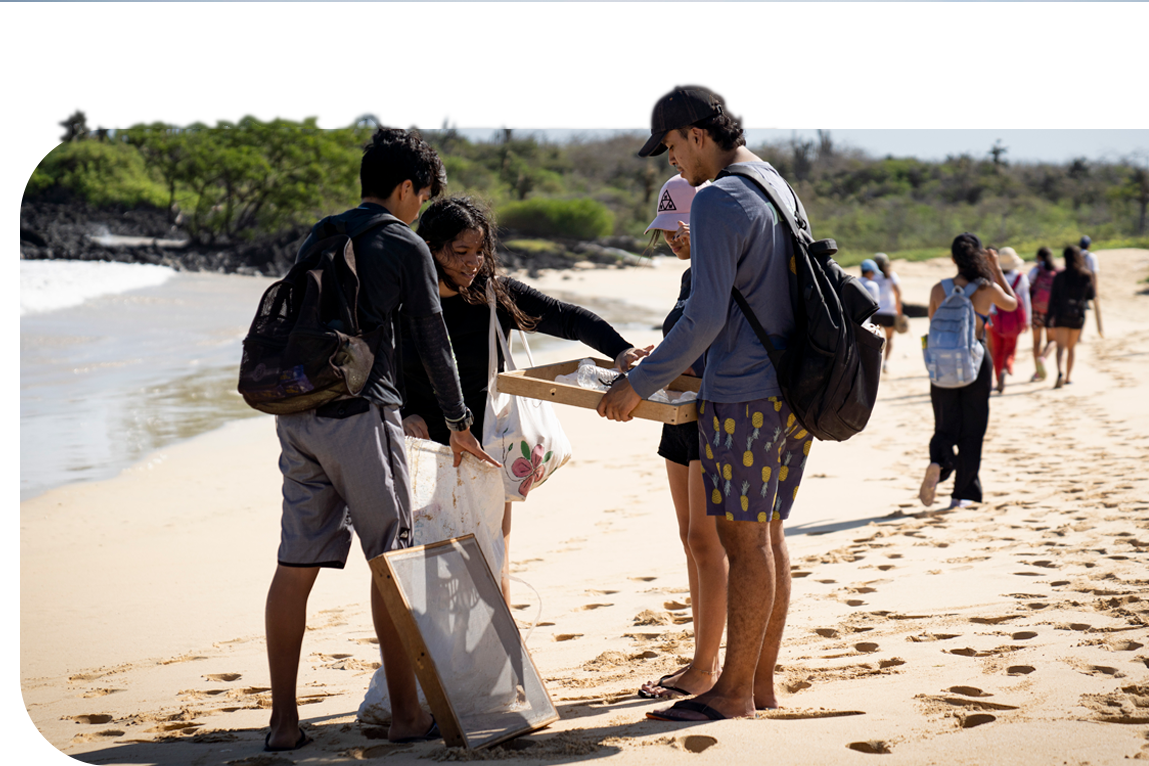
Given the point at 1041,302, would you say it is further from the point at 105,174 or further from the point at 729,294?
the point at 105,174

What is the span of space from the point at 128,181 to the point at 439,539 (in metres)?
49.5

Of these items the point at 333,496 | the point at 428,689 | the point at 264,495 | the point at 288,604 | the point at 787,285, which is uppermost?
the point at 787,285

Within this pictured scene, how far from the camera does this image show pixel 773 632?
107 inches

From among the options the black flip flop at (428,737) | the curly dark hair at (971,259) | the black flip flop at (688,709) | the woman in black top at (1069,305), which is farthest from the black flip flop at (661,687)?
the woman in black top at (1069,305)

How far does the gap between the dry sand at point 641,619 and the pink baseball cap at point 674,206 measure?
154 centimetres

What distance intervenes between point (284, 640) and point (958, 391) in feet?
15.0

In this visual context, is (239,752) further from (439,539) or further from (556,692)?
(556,692)

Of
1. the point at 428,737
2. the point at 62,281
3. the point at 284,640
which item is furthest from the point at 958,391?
the point at 62,281

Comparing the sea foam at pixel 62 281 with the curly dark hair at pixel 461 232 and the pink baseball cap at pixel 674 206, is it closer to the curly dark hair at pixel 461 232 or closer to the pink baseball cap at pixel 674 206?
the curly dark hair at pixel 461 232

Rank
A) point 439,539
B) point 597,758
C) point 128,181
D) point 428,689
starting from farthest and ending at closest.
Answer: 1. point 128,181
2. point 439,539
3. point 428,689
4. point 597,758

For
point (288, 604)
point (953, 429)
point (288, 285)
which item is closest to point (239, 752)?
point (288, 604)

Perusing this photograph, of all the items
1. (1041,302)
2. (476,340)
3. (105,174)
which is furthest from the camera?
(105,174)

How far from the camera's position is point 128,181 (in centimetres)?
4625

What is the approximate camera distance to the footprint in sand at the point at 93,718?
2.94 metres
